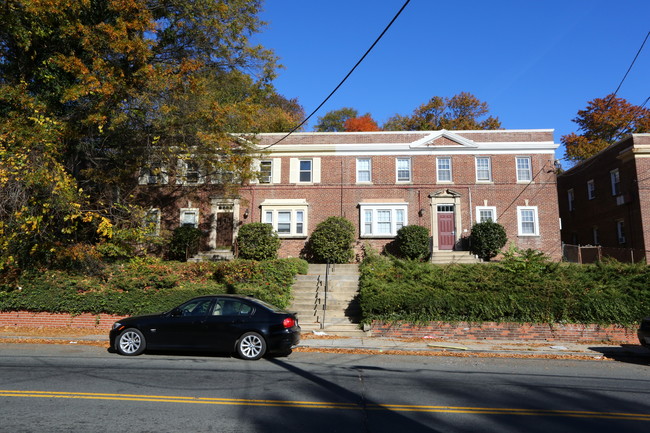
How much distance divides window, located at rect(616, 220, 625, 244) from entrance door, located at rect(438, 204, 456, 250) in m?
10.3

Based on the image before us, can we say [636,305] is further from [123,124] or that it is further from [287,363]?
[123,124]

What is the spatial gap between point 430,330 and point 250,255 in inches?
479

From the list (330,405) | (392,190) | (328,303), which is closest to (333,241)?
→ (392,190)

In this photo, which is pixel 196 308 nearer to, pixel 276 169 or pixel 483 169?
pixel 276 169

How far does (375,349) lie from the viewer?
12.6 metres

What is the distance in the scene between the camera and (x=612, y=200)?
2800cm

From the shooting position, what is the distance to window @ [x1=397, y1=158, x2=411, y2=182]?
26828 mm

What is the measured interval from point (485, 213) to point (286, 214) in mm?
11225

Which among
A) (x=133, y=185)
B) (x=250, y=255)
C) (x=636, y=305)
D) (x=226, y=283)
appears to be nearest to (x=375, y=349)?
(x=226, y=283)

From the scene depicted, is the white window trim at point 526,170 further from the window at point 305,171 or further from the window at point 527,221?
the window at point 305,171

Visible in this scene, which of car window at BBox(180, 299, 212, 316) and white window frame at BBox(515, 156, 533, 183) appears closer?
car window at BBox(180, 299, 212, 316)

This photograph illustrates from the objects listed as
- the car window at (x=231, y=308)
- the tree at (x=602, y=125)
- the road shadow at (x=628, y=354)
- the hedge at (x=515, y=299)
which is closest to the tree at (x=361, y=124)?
the tree at (x=602, y=125)

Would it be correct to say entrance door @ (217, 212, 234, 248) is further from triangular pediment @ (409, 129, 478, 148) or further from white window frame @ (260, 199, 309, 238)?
triangular pediment @ (409, 129, 478, 148)

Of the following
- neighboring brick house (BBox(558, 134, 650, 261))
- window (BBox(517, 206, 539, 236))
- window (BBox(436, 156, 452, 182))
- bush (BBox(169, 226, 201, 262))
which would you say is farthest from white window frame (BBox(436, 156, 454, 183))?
bush (BBox(169, 226, 201, 262))
